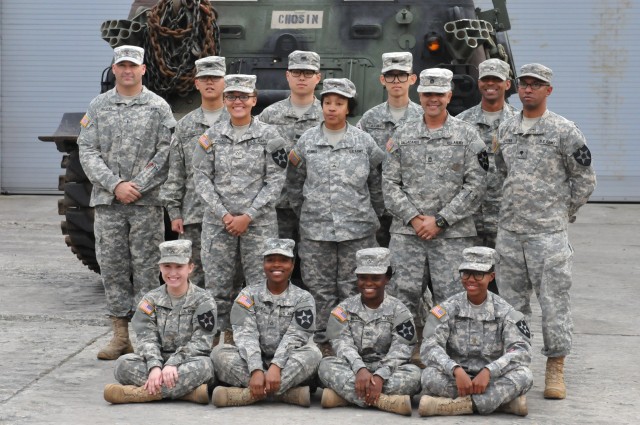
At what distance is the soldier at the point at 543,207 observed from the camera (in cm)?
763

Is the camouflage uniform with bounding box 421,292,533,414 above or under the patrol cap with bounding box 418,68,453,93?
under

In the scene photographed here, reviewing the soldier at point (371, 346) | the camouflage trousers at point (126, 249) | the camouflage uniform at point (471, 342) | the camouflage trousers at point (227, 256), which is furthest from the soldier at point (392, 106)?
the camouflage trousers at point (126, 249)

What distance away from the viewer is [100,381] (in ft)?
25.5

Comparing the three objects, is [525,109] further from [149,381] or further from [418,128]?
[149,381]

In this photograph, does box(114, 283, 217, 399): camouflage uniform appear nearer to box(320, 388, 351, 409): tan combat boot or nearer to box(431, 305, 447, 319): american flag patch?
box(320, 388, 351, 409): tan combat boot

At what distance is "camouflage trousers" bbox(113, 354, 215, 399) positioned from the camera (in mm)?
7223

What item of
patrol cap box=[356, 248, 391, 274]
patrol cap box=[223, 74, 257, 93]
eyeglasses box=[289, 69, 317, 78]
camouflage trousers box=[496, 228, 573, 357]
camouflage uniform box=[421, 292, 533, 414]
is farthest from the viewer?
eyeglasses box=[289, 69, 317, 78]

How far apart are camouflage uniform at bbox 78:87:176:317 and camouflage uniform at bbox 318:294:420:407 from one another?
1641 mm

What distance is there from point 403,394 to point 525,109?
1.82 metres

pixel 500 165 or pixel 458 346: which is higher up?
pixel 500 165

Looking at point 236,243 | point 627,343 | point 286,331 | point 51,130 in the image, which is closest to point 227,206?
point 236,243

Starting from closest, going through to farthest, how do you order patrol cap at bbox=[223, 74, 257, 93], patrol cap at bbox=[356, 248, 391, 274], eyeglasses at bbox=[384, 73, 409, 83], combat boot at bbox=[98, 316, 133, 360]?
1. patrol cap at bbox=[356, 248, 391, 274]
2. patrol cap at bbox=[223, 74, 257, 93]
3. combat boot at bbox=[98, 316, 133, 360]
4. eyeglasses at bbox=[384, 73, 409, 83]

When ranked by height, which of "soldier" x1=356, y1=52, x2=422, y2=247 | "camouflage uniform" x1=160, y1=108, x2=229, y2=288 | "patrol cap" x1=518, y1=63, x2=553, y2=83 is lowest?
"camouflage uniform" x1=160, y1=108, x2=229, y2=288

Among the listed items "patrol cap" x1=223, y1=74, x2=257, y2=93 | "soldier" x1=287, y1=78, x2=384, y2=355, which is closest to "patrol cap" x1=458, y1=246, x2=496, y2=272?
"soldier" x1=287, y1=78, x2=384, y2=355
